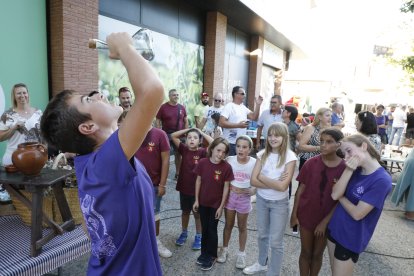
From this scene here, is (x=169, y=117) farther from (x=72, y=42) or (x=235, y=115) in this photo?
(x=72, y=42)

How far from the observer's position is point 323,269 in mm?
3461

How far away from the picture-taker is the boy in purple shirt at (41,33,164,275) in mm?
970

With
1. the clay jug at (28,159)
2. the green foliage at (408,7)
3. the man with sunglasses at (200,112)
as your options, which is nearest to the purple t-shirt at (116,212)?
the clay jug at (28,159)

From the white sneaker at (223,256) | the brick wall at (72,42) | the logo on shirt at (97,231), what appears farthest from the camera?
the brick wall at (72,42)

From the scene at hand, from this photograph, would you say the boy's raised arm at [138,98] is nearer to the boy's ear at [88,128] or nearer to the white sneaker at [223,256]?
the boy's ear at [88,128]

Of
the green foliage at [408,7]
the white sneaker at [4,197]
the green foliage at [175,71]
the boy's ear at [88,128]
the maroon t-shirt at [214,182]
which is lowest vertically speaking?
the white sneaker at [4,197]

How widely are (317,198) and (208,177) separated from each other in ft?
4.08

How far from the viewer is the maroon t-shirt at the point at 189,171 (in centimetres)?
374

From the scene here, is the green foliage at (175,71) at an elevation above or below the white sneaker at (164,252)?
above

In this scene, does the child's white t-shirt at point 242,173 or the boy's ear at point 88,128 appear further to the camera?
the child's white t-shirt at point 242,173

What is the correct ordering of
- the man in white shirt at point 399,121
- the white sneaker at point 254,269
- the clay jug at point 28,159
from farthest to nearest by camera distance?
the man in white shirt at point 399,121 < the white sneaker at point 254,269 < the clay jug at point 28,159

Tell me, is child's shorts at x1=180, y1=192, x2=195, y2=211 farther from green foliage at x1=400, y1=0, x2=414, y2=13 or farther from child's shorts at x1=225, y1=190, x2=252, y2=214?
green foliage at x1=400, y1=0, x2=414, y2=13

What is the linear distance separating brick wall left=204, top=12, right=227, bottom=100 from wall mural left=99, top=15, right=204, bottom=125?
22cm

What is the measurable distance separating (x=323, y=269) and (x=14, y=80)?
18.3 feet
